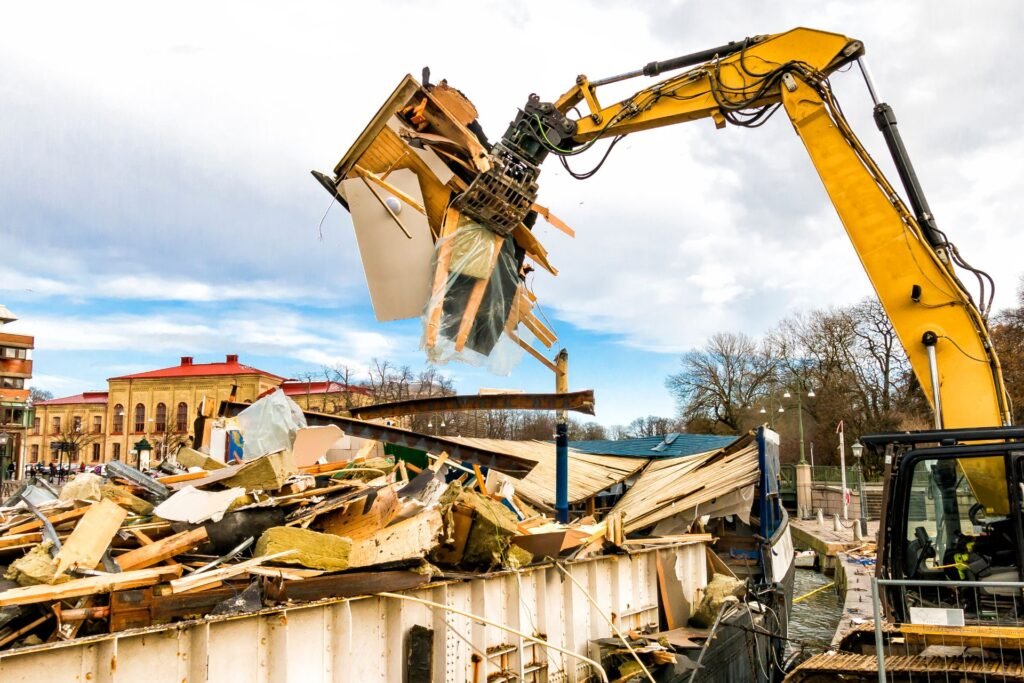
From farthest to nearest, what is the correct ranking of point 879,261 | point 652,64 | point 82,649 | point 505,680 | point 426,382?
point 426,382 < point 652,64 < point 879,261 < point 505,680 < point 82,649

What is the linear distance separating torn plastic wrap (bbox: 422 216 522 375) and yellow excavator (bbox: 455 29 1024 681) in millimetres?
318

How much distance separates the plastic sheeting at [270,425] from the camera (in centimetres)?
972

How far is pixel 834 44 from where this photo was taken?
7.46 m

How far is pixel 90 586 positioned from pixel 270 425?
5643 millimetres

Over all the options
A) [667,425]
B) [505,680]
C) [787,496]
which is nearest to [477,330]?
[505,680]

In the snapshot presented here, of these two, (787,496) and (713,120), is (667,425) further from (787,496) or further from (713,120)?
(713,120)

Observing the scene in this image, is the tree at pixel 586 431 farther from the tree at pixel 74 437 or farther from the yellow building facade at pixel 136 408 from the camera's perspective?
the tree at pixel 74 437

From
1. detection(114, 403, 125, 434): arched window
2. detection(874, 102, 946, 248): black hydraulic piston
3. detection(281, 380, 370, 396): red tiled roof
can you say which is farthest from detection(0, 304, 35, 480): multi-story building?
detection(874, 102, 946, 248): black hydraulic piston

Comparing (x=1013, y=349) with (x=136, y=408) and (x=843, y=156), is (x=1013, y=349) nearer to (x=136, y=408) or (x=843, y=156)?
(x=843, y=156)

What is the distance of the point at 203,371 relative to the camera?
234 ft

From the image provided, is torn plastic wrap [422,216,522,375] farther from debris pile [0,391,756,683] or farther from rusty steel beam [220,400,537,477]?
rusty steel beam [220,400,537,477]

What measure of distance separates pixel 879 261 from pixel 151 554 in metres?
6.69

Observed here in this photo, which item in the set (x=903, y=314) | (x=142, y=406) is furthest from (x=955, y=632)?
(x=142, y=406)

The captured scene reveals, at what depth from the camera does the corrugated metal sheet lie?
3879 millimetres
